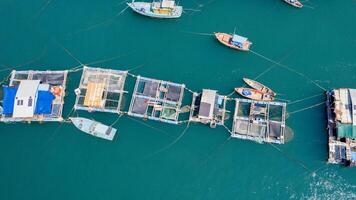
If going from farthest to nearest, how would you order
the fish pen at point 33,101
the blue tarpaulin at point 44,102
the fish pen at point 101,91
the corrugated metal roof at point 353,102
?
the fish pen at point 101,91 → the blue tarpaulin at point 44,102 → the fish pen at point 33,101 → the corrugated metal roof at point 353,102

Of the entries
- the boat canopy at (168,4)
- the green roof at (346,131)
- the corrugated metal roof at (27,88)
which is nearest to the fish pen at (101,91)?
the corrugated metal roof at (27,88)

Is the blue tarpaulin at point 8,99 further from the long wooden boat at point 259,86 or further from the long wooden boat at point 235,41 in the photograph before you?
the long wooden boat at point 259,86

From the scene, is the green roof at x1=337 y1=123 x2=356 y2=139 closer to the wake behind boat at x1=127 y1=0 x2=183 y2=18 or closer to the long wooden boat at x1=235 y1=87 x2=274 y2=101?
the long wooden boat at x1=235 y1=87 x2=274 y2=101

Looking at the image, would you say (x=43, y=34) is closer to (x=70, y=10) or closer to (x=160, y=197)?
(x=70, y=10)

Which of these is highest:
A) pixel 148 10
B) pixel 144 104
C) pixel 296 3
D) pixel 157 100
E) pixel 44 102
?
pixel 296 3

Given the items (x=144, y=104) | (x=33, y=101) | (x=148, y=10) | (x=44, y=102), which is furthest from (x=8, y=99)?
(x=148, y=10)

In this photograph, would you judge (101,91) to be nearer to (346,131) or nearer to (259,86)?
(259,86)

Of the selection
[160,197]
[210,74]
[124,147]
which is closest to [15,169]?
[124,147]
